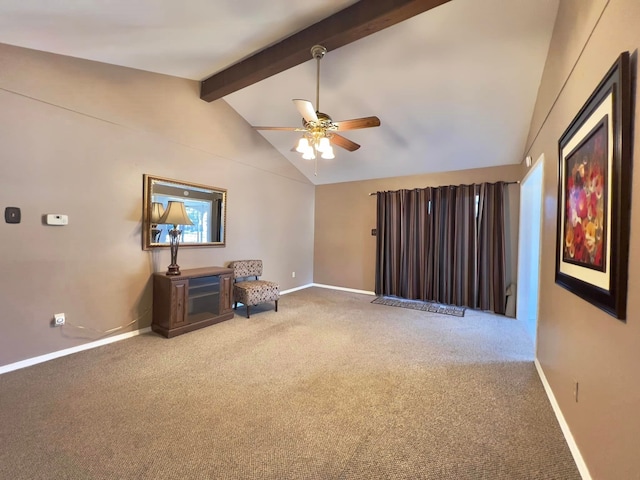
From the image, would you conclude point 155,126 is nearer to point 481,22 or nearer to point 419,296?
point 481,22

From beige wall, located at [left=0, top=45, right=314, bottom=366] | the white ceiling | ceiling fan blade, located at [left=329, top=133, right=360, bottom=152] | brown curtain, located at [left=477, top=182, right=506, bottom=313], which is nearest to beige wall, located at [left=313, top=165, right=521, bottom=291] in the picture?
brown curtain, located at [left=477, top=182, right=506, bottom=313]

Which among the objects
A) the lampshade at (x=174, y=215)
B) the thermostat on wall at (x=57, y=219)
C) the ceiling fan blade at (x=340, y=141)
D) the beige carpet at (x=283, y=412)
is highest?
the ceiling fan blade at (x=340, y=141)

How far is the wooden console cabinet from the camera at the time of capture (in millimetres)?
3225

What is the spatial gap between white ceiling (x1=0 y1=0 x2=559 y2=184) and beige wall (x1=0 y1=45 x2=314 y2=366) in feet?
0.80

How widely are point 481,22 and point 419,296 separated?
13.2 feet

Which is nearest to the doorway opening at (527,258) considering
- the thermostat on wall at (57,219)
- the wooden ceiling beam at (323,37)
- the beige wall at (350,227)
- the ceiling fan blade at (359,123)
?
the beige wall at (350,227)

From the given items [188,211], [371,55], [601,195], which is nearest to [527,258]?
[601,195]

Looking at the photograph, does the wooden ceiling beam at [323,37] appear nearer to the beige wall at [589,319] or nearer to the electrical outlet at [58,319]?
the beige wall at [589,319]

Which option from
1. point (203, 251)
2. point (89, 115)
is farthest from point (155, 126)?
point (203, 251)

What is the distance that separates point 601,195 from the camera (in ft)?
4.38

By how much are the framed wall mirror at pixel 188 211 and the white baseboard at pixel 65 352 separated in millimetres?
1030

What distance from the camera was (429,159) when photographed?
4.64 metres

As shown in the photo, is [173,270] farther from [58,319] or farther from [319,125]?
[319,125]

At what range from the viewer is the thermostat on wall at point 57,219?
260 cm
